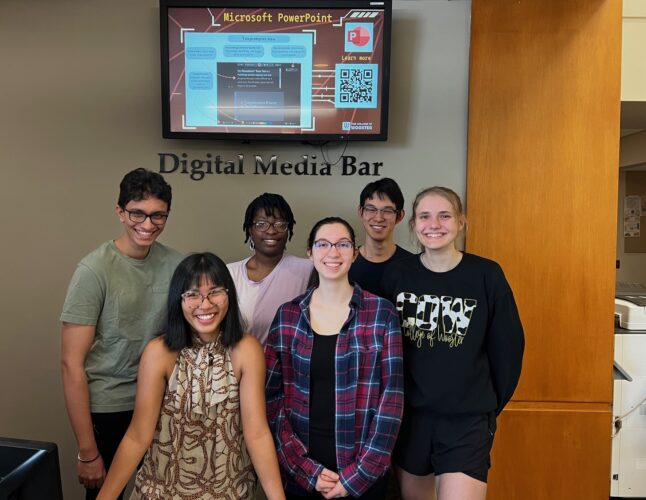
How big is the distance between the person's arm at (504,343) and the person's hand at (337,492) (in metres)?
0.64

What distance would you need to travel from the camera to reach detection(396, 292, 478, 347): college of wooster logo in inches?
65.4

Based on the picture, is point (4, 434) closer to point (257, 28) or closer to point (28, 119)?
point (28, 119)

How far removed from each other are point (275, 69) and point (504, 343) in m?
1.74

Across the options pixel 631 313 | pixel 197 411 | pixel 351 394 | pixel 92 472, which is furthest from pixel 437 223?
pixel 631 313

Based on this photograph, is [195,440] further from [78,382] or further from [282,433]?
[78,382]

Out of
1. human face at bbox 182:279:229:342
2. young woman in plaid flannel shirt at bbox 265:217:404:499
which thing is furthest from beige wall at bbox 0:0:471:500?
human face at bbox 182:279:229:342

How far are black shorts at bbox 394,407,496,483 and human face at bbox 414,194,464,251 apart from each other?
606 mm

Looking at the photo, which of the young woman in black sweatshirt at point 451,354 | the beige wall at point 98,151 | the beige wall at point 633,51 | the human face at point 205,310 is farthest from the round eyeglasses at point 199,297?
the beige wall at point 633,51

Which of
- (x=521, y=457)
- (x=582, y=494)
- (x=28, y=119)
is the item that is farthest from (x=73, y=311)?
(x=582, y=494)

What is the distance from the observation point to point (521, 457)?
2510 millimetres

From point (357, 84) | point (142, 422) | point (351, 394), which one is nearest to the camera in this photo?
point (142, 422)

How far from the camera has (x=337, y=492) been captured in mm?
1542

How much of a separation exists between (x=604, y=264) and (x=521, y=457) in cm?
111

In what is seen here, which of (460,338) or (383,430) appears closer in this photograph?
(383,430)
